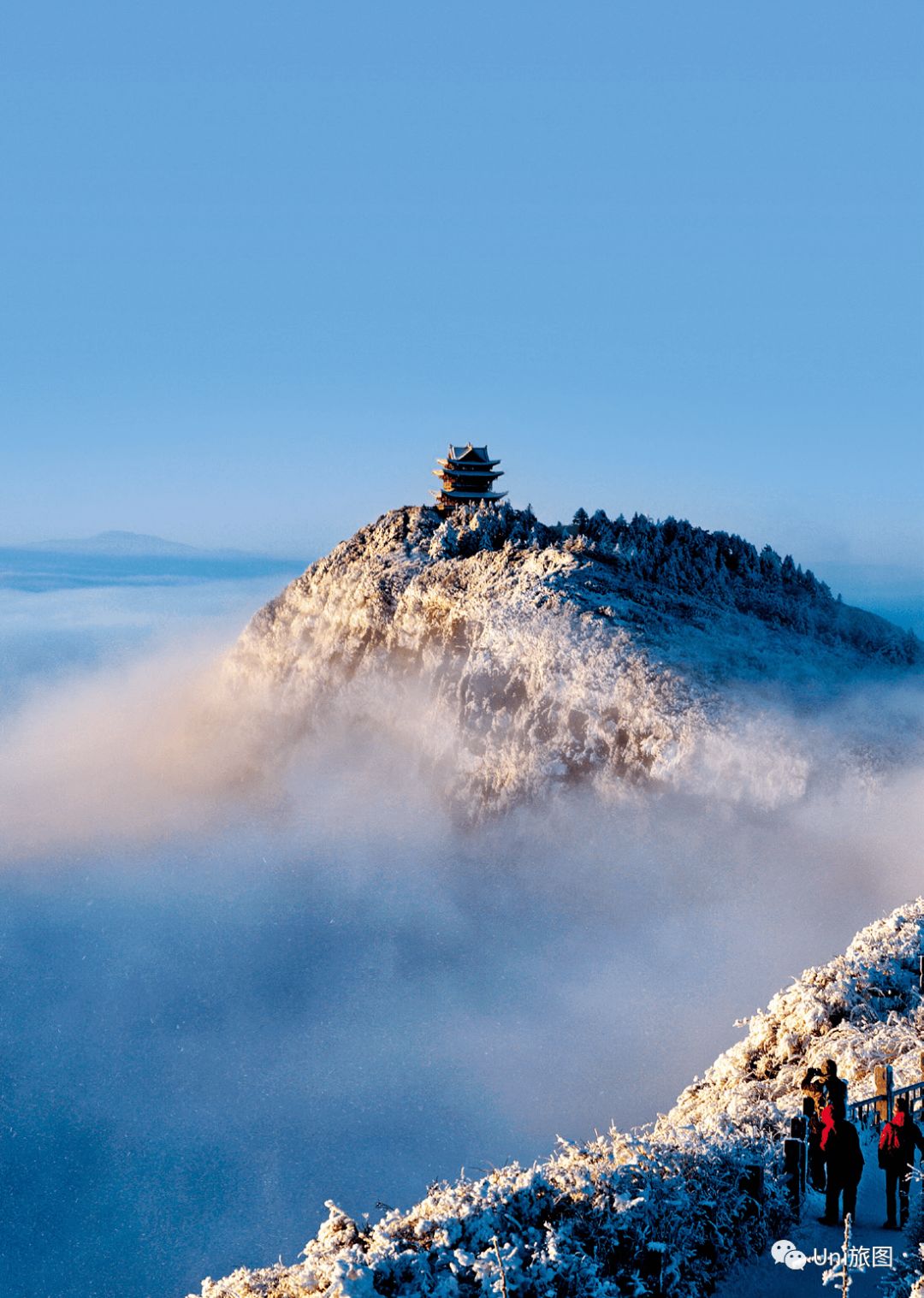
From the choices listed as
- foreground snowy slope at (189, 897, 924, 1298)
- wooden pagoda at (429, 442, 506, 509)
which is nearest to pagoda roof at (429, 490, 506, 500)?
wooden pagoda at (429, 442, 506, 509)

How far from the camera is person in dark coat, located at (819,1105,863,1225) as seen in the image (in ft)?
47.3

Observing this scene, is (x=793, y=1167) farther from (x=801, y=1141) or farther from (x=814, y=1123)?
(x=814, y=1123)

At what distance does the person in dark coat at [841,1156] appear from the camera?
14.4 meters

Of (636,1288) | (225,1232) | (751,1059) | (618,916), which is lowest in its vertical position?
(225,1232)

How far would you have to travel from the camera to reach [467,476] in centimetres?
Result: 6775

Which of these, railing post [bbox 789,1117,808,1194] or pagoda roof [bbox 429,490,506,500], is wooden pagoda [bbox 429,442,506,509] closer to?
pagoda roof [bbox 429,490,506,500]

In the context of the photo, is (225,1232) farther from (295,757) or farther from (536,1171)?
(295,757)

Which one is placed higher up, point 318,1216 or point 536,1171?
point 536,1171

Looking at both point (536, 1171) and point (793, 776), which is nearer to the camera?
point (536, 1171)

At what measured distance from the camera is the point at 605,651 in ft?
177

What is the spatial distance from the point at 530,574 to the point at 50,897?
100 ft

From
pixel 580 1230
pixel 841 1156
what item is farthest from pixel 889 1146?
pixel 580 1230

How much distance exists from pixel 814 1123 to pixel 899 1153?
1.08 m

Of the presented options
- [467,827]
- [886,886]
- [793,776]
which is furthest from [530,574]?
[886,886]
